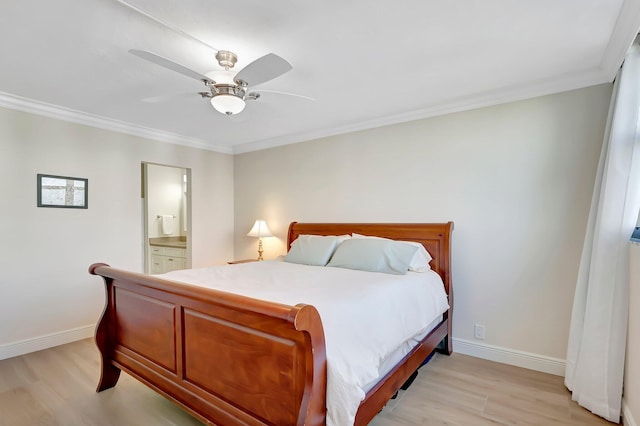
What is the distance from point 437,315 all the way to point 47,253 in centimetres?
373

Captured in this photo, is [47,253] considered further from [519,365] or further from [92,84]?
[519,365]

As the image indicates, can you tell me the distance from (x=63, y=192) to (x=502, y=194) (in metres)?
4.27

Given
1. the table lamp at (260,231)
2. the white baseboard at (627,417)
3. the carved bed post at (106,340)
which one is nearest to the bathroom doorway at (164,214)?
the table lamp at (260,231)

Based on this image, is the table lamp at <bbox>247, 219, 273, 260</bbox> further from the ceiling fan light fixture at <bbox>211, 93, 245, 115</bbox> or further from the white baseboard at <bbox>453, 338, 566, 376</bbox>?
the white baseboard at <bbox>453, 338, 566, 376</bbox>

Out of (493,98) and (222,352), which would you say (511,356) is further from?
(222,352)

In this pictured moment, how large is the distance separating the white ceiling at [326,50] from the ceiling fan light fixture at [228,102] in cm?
30

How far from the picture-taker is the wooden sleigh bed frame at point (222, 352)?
1330mm

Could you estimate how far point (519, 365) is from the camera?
2719mm

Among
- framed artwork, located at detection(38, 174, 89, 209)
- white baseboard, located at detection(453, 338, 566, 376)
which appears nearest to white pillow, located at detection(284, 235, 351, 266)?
white baseboard, located at detection(453, 338, 566, 376)

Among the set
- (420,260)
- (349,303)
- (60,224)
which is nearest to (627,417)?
(420,260)

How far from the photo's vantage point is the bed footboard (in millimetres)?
1324

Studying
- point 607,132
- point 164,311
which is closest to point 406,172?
point 607,132

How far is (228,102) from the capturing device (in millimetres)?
2105

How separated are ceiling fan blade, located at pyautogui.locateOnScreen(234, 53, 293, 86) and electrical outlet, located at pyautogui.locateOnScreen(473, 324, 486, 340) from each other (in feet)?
8.87
